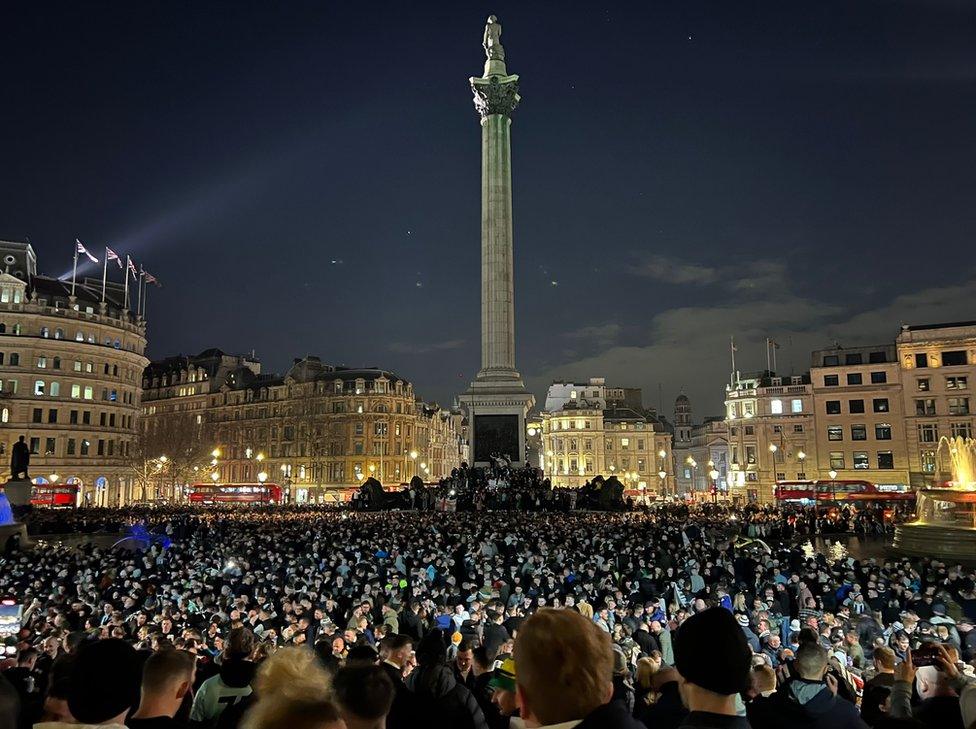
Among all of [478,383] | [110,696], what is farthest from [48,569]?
[478,383]

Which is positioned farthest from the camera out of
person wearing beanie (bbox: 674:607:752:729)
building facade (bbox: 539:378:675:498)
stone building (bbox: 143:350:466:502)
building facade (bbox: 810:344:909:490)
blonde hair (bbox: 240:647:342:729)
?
building facade (bbox: 539:378:675:498)

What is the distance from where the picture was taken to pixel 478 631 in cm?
1198

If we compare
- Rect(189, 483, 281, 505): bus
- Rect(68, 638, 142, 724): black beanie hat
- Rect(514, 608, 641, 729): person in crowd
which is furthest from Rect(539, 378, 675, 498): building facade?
Rect(514, 608, 641, 729): person in crowd

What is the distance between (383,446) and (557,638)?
318ft

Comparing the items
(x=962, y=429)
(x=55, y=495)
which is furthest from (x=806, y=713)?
(x=962, y=429)

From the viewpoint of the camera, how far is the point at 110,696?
3.96 m

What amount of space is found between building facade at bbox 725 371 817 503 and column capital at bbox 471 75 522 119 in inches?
1872

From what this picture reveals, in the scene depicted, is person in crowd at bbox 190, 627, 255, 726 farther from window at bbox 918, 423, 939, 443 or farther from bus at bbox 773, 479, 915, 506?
window at bbox 918, 423, 939, 443

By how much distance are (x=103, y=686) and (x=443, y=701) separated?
2806 millimetres

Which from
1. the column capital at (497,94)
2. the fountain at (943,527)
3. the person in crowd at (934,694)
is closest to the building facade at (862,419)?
the column capital at (497,94)

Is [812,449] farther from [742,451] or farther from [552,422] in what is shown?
[552,422]

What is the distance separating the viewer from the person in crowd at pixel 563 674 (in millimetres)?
3041

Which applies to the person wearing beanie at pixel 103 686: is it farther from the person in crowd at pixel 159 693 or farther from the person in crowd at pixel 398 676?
the person in crowd at pixel 398 676

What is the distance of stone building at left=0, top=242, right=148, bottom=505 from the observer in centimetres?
6925
